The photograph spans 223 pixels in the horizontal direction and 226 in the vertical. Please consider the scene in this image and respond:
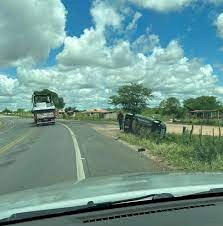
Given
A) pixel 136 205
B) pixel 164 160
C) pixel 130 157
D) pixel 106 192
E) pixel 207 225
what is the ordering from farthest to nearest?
pixel 130 157
pixel 164 160
pixel 106 192
pixel 136 205
pixel 207 225

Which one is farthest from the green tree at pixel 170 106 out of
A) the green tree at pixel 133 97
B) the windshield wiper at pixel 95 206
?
the windshield wiper at pixel 95 206

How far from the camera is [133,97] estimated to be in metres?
104

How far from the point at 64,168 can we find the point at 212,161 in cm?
421

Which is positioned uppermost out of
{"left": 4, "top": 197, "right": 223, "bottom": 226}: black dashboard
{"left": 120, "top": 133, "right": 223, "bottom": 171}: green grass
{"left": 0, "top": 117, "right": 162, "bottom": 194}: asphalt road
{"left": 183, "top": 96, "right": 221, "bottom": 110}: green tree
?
{"left": 183, "top": 96, "right": 221, "bottom": 110}: green tree

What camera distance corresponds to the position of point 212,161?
1644cm

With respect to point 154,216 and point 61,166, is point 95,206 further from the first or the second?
point 61,166

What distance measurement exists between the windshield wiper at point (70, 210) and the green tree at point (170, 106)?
103m

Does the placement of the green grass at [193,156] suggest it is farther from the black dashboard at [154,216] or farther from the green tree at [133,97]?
the green tree at [133,97]

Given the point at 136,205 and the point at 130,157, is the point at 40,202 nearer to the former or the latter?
the point at 136,205

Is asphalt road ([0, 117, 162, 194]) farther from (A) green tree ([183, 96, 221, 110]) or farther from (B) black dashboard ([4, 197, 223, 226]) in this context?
(A) green tree ([183, 96, 221, 110])

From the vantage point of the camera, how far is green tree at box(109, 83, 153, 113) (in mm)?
104375

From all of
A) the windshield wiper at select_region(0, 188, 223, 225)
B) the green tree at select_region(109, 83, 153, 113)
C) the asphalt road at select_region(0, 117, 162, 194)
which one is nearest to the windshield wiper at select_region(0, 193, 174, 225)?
the windshield wiper at select_region(0, 188, 223, 225)

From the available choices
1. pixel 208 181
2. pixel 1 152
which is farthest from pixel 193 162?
pixel 208 181

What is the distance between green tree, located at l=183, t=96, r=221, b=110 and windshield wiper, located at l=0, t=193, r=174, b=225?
13472 centimetres
